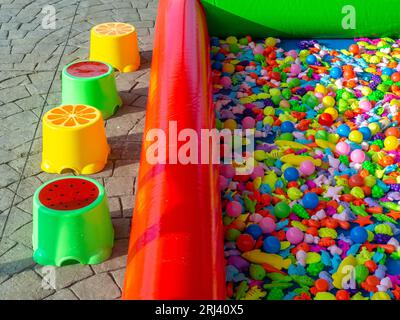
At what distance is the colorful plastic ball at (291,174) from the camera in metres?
3.49

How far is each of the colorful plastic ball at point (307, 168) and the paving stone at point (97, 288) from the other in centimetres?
126

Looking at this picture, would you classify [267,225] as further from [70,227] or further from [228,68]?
[228,68]

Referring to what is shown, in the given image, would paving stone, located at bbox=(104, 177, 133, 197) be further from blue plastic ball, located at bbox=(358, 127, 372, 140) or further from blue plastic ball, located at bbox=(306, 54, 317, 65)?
blue plastic ball, located at bbox=(306, 54, 317, 65)

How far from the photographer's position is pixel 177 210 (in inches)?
103

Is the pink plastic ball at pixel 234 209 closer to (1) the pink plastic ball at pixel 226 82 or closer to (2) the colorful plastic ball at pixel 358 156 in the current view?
(2) the colorful plastic ball at pixel 358 156

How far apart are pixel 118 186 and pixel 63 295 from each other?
85 centimetres

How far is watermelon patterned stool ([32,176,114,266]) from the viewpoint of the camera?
2.90 m

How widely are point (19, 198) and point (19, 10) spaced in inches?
112

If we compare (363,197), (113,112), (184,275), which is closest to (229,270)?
(184,275)

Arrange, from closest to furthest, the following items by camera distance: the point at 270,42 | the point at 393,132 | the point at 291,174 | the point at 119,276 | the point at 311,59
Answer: the point at 119,276 < the point at 291,174 < the point at 393,132 < the point at 311,59 < the point at 270,42

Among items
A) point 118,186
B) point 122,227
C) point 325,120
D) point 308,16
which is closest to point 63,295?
point 122,227

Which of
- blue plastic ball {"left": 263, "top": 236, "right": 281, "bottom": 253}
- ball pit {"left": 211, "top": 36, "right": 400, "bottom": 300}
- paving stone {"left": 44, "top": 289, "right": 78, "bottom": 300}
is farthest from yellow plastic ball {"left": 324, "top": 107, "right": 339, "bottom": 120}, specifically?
paving stone {"left": 44, "top": 289, "right": 78, "bottom": 300}

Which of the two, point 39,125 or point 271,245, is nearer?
point 271,245

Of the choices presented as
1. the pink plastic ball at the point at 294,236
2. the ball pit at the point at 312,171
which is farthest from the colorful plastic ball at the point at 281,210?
the pink plastic ball at the point at 294,236
